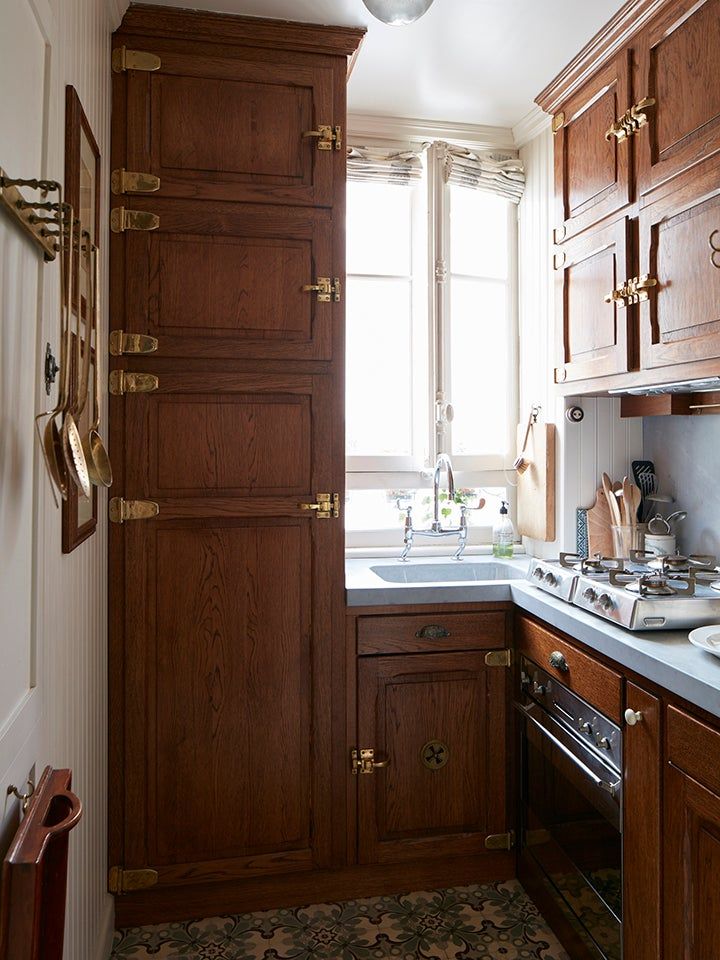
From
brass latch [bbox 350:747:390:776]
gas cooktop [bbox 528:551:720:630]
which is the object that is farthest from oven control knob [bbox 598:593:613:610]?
brass latch [bbox 350:747:390:776]

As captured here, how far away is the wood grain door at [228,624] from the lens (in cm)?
208

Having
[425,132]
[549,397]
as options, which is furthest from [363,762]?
[425,132]

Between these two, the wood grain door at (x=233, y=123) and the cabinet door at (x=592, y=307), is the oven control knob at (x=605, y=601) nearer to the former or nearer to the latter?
the cabinet door at (x=592, y=307)

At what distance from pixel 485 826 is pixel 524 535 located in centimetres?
104

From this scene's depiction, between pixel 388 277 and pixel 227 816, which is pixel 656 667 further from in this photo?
pixel 388 277

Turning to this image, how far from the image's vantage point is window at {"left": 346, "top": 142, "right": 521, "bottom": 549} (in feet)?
9.05

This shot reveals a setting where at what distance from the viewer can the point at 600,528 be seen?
8.09 ft

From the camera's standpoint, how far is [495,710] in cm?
225

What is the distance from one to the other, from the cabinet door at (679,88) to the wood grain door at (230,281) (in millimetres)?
905

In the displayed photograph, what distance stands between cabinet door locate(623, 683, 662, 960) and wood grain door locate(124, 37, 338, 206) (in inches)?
65.0

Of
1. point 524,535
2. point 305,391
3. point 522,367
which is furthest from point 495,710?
point 522,367

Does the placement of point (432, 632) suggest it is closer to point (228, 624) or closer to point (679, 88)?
point (228, 624)

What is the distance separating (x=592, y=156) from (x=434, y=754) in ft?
6.08

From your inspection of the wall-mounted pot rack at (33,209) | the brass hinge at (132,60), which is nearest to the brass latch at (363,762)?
the wall-mounted pot rack at (33,209)
